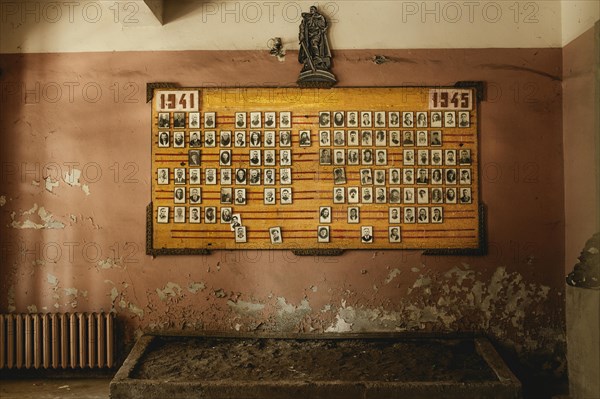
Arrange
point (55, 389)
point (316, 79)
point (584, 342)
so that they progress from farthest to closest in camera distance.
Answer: point (316, 79), point (55, 389), point (584, 342)

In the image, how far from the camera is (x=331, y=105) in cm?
377

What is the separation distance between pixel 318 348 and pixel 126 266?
5.34 feet

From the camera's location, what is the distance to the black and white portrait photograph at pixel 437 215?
148 inches

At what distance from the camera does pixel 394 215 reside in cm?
376

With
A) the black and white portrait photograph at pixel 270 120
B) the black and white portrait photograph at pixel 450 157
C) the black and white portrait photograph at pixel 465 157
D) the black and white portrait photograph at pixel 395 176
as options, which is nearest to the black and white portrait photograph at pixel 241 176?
the black and white portrait photograph at pixel 270 120

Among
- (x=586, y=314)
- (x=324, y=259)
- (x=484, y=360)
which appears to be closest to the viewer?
(x=586, y=314)

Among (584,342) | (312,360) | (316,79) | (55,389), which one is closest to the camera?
(584,342)

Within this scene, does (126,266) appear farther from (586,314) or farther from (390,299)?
(586,314)

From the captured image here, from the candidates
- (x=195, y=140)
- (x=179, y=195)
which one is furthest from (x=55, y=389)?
(x=195, y=140)

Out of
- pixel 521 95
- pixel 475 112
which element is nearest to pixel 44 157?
pixel 475 112

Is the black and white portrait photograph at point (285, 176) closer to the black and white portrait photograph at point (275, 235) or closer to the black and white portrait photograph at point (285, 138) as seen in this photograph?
the black and white portrait photograph at point (285, 138)

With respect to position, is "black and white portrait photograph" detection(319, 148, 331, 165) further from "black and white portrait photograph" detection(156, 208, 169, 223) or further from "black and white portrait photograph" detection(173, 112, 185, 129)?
"black and white portrait photograph" detection(156, 208, 169, 223)

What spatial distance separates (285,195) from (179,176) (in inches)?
33.2

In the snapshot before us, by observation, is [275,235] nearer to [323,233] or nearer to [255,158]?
[323,233]
